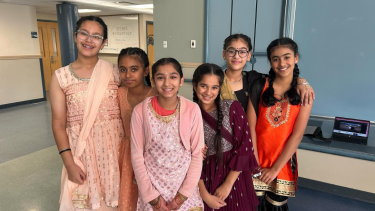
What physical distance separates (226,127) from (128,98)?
56cm

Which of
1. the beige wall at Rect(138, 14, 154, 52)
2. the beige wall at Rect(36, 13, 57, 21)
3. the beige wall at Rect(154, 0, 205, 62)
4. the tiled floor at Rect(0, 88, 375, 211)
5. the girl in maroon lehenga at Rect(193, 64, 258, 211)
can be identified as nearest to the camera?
the girl in maroon lehenga at Rect(193, 64, 258, 211)

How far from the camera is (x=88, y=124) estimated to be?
1.29 metres

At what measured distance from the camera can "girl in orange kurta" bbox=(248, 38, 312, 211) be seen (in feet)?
4.69

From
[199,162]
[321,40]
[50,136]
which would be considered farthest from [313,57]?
[50,136]

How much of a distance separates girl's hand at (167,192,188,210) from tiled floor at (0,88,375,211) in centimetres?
143

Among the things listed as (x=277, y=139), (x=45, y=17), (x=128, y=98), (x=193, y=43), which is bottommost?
(x=277, y=139)

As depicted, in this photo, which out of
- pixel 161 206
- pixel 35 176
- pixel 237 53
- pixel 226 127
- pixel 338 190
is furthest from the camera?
pixel 35 176

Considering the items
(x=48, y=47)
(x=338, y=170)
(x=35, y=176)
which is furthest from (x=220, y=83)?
(x=48, y=47)

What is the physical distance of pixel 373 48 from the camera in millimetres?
2660

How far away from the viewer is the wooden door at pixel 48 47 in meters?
7.88

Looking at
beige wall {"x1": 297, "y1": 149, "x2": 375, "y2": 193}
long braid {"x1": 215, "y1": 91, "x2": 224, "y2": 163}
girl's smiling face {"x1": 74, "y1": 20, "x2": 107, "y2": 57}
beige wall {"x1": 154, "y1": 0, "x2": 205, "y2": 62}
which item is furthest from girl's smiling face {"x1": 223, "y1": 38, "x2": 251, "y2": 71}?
beige wall {"x1": 154, "y1": 0, "x2": 205, "y2": 62}

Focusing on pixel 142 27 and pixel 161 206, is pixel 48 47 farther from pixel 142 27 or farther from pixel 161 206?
pixel 161 206

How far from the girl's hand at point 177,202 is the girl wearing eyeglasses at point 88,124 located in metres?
0.34

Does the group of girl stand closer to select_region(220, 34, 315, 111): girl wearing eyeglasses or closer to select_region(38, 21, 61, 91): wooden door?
select_region(220, 34, 315, 111): girl wearing eyeglasses
